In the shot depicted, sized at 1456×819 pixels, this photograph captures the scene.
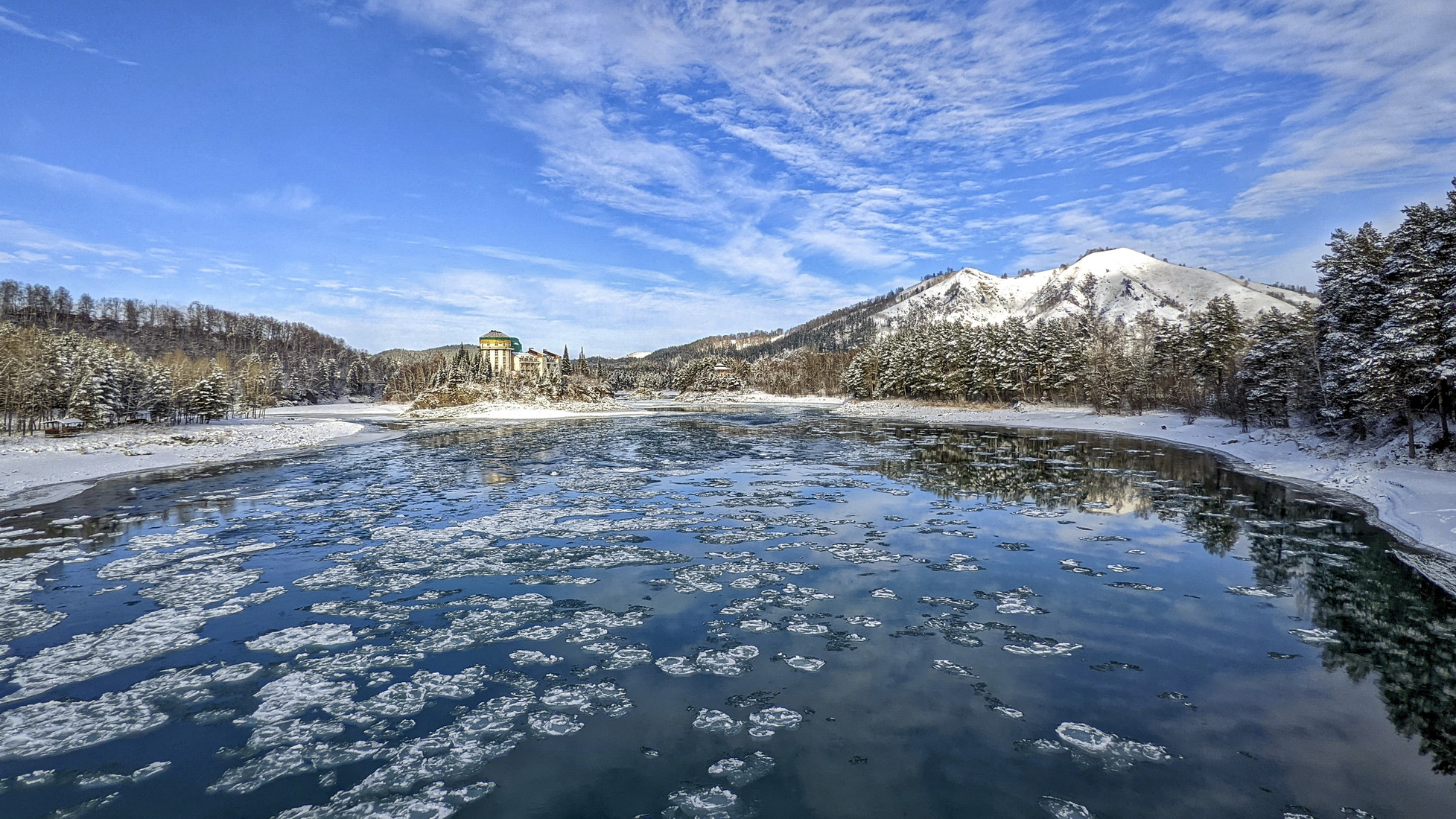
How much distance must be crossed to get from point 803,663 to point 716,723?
71.8 inches

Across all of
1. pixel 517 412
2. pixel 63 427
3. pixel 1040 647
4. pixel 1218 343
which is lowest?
pixel 1040 647

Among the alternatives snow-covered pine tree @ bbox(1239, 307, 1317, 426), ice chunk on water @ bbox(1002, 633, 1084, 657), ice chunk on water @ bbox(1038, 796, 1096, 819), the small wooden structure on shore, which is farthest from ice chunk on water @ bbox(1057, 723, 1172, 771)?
the small wooden structure on shore

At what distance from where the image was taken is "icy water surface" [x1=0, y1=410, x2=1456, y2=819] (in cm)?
528

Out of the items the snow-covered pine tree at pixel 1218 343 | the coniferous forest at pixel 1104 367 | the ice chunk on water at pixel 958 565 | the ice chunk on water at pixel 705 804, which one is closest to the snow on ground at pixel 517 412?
the coniferous forest at pixel 1104 367

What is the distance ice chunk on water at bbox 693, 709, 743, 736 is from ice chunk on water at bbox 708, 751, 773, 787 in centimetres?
46

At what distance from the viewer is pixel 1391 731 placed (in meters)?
6.12

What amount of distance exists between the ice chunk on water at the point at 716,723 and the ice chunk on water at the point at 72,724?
5.73 metres

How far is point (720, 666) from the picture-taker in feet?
25.5

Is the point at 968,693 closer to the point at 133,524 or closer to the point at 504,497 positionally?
the point at 504,497

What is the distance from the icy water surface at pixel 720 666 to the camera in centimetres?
528

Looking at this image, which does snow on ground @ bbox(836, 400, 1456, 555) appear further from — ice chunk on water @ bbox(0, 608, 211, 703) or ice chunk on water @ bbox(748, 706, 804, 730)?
ice chunk on water @ bbox(0, 608, 211, 703)

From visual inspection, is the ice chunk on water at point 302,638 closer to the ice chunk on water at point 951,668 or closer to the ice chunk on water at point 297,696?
the ice chunk on water at point 297,696

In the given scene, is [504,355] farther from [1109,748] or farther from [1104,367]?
[1109,748]

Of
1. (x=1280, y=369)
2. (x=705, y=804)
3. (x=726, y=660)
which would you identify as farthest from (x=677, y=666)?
(x=1280, y=369)
